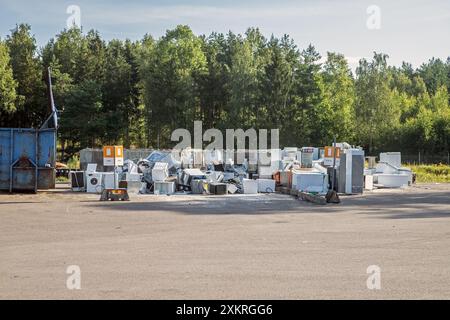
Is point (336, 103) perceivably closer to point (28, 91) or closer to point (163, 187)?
point (28, 91)

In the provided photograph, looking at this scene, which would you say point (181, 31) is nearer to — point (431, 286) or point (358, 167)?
point (358, 167)

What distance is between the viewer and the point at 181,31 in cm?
7925

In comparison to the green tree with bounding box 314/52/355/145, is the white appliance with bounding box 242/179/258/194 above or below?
below

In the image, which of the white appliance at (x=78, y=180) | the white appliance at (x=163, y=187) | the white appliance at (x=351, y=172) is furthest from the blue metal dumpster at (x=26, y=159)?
the white appliance at (x=351, y=172)

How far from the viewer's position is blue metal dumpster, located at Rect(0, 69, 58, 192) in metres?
29.0

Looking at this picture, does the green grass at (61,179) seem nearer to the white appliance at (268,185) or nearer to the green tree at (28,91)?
the white appliance at (268,185)

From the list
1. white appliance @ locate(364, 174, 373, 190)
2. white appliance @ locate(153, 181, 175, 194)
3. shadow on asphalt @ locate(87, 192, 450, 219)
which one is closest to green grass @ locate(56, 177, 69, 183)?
white appliance @ locate(153, 181, 175, 194)

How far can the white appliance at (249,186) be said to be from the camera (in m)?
31.6

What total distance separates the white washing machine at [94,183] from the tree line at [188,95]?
35110mm

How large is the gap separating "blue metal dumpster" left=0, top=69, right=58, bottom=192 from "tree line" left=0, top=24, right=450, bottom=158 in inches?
1422

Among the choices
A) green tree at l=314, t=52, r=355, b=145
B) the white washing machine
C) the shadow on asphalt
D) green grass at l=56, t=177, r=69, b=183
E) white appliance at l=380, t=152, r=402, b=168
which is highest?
green tree at l=314, t=52, r=355, b=145

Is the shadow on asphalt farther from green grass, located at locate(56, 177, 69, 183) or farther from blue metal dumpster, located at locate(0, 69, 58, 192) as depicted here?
green grass, located at locate(56, 177, 69, 183)

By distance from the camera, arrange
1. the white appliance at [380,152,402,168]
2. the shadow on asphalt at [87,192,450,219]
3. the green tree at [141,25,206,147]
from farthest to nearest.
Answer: the green tree at [141,25,206,147] < the white appliance at [380,152,402,168] < the shadow on asphalt at [87,192,450,219]

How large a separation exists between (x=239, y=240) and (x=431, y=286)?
19.7 feet
